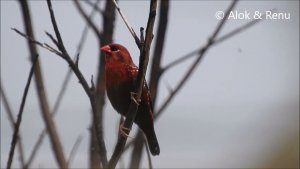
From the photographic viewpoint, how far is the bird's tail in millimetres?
3012

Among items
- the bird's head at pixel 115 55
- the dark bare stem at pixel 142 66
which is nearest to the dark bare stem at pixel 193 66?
the bird's head at pixel 115 55

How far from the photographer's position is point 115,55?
3.12 metres

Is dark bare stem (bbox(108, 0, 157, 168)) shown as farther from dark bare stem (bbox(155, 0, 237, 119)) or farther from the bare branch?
the bare branch

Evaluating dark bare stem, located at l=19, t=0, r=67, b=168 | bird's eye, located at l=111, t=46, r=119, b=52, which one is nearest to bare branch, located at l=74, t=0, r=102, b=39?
bird's eye, located at l=111, t=46, r=119, b=52

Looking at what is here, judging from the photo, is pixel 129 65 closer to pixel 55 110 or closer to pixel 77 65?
pixel 55 110

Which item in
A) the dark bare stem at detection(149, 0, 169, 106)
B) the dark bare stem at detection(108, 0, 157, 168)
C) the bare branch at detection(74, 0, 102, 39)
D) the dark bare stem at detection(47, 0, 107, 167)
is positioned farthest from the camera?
the bare branch at detection(74, 0, 102, 39)

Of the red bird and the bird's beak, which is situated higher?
the bird's beak

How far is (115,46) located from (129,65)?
152 mm

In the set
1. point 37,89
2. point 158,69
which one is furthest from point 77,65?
point 37,89

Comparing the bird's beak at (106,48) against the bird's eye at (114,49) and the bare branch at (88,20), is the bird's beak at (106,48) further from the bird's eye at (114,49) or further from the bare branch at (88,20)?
the bare branch at (88,20)

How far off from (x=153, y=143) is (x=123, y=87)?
1.34 feet

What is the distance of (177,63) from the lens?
2961mm

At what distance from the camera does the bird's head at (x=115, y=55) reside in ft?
10.1

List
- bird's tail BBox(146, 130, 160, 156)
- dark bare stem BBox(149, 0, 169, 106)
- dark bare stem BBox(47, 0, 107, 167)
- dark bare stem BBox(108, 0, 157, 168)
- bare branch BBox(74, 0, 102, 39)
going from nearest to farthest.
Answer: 1. dark bare stem BBox(108, 0, 157, 168)
2. dark bare stem BBox(47, 0, 107, 167)
3. dark bare stem BBox(149, 0, 169, 106)
4. bird's tail BBox(146, 130, 160, 156)
5. bare branch BBox(74, 0, 102, 39)
